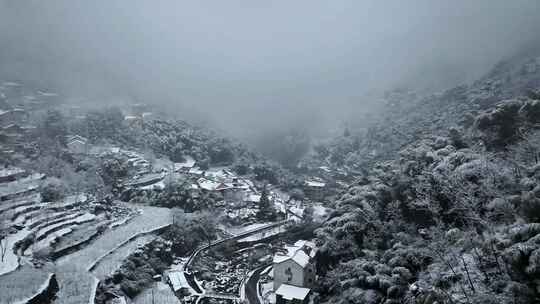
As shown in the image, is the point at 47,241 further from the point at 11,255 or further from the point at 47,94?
the point at 47,94

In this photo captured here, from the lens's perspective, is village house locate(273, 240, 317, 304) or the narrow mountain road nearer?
village house locate(273, 240, 317, 304)

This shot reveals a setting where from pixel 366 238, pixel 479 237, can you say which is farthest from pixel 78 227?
pixel 479 237

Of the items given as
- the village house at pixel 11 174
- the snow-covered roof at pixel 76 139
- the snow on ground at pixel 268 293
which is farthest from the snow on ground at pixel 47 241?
the snow-covered roof at pixel 76 139

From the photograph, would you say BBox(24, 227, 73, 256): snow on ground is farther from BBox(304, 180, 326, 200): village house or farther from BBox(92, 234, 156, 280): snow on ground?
BBox(304, 180, 326, 200): village house

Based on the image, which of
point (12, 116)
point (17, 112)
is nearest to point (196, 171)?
point (12, 116)

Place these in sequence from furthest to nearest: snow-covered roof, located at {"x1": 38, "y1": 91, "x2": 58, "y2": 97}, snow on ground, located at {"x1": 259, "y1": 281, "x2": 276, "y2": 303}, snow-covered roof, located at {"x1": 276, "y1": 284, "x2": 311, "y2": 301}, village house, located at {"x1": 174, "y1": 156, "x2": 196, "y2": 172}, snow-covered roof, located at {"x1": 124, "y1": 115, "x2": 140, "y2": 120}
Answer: snow-covered roof, located at {"x1": 38, "y1": 91, "x2": 58, "y2": 97} < snow-covered roof, located at {"x1": 124, "y1": 115, "x2": 140, "y2": 120} < village house, located at {"x1": 174, "y1": 156, "x2": 196, "y2": 172} < snow on ground, located at {"x1": 259, "y1": 281, "x2": 276, "y2": 303} < snow-covered roof, located at {"x1": 276, "y1": 284, "x2": 311, "y2": 301}

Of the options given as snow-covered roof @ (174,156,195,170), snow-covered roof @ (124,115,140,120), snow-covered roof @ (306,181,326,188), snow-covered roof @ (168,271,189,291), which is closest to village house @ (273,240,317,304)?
snow-covered roof @ (168,271,189,291)
